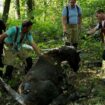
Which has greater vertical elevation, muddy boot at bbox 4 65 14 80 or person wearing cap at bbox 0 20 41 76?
person wearing cap at bbox 0 20 41 76

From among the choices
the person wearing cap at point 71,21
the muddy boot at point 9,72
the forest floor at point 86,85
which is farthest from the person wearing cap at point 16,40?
the person wearing cap at point 71,21

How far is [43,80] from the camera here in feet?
29.3

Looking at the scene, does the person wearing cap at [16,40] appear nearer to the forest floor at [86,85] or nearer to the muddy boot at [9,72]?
the muddy boot at [9,72]

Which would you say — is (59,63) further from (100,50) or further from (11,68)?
(100,50)

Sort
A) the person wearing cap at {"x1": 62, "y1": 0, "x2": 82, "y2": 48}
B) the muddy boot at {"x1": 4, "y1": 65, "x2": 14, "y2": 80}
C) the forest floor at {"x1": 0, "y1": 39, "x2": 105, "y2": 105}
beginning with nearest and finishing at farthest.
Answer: the forest floor at {"x1": 0, "y1": 39, "x2": 105, "y2": 105} < the muddy boot at {"x1": 4, "y1": 65, "x2": 14, "y2": 80} < the person wearing cap at {"x1": 62, "y1": 0, "x2": 82, "y2": 48}

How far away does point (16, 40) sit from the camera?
10117 mm

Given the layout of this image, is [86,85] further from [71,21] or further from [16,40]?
[71,21]

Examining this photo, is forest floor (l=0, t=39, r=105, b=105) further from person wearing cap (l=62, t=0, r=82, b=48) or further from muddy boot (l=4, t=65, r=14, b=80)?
person wearing cap (l=62, t=0, r=82, b=48)

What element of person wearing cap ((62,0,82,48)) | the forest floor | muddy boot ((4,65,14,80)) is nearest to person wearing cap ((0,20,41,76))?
muddy boot ((4,65,14,80))

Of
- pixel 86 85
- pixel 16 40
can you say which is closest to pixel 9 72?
pixel 16 40

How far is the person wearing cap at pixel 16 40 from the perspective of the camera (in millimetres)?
9648

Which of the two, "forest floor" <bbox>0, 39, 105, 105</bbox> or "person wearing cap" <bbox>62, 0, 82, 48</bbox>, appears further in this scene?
"person wearing cap" <bbox>62, 0, 82, 48</bbox>

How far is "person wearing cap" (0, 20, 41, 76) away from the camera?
380 inches

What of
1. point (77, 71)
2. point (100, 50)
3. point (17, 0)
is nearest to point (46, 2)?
point (17, 0)
